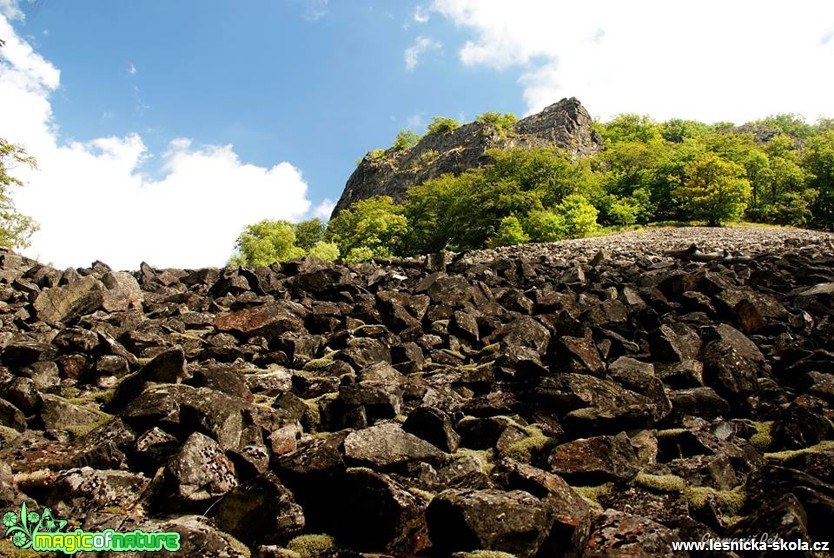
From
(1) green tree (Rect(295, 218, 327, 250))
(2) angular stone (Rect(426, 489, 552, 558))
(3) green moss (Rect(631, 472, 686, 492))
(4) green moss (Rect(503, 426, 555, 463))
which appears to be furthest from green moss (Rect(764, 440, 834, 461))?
(1) green tree (Rect(295, 218, 327, 250))

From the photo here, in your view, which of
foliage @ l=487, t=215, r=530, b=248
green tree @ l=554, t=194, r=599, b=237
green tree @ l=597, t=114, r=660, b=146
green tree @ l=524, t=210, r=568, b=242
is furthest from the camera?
green tree @ l=597, t=114, r=660, b=146

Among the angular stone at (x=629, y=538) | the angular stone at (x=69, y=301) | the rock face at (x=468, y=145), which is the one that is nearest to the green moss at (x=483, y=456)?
the angular stone at (x=629, y=538)

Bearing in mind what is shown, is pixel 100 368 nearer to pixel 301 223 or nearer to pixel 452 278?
pixel 452 278

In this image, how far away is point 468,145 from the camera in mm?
93812

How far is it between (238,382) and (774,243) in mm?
27772

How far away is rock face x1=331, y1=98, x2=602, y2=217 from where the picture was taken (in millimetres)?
88931

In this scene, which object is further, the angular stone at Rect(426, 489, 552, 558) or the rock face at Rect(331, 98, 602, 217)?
the rock face at Rect(331, 98, 602, 217)

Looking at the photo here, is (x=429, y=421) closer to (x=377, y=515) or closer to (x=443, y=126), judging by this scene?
(x=377, y=515)

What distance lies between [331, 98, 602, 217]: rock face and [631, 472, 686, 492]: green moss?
80.2 m

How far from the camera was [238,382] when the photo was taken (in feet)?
25.4

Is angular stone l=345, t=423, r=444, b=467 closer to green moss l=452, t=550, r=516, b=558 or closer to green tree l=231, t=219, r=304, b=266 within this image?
green moss l=452, t=550, r=516, b=558

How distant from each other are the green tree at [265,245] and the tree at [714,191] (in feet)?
129

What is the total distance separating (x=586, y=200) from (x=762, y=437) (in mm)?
48603

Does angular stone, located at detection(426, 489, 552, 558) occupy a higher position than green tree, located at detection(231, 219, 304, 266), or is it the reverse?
green tree, located at detection(231, 219, 304, 266)
